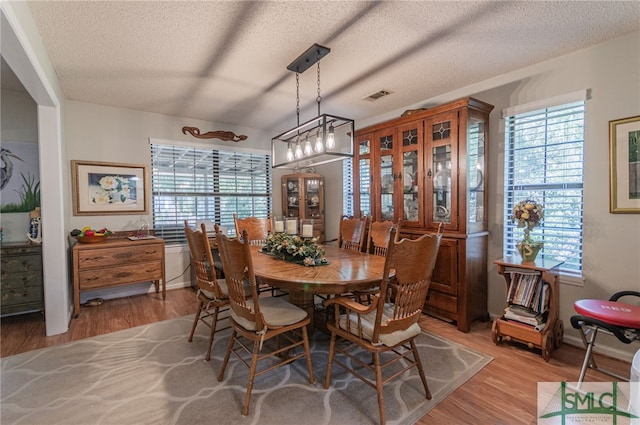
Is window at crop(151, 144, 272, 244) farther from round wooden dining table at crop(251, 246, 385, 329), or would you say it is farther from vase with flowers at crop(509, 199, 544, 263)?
vase with flowers at crop(509, 199, 544, 263)

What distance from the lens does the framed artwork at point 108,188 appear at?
3.83 m

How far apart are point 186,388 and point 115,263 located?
224cm

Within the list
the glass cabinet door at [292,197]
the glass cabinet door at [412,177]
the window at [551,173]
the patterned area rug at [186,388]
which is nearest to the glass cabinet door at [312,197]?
the glass cabinet door at [292,197]

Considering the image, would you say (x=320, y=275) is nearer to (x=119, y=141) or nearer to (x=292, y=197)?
(x=292, y=197)

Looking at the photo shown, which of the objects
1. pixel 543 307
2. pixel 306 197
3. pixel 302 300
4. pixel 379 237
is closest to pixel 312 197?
pixel 306 197

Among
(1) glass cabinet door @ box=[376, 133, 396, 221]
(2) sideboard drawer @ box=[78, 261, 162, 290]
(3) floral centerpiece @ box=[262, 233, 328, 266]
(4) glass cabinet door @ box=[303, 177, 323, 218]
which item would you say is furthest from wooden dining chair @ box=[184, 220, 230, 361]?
(4) glass cabinet door @ box=[303, 177, 323, 218]

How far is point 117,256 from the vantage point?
3.61 m

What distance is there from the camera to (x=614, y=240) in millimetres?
2455

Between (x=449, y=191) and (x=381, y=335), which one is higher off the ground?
(x=449, y=191)

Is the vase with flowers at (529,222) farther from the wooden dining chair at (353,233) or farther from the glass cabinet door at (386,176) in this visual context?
the wooden dining chair at (353,233)

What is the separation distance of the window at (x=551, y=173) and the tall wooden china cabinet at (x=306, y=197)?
285cm

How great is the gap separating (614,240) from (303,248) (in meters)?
2.52

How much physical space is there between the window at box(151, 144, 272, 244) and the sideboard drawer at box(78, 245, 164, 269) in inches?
24.3

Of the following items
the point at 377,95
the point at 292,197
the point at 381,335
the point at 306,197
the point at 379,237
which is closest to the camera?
the point at 381,335
